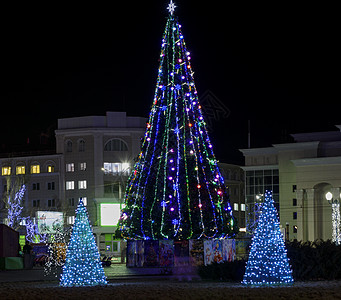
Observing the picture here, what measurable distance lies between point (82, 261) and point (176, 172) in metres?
12.0

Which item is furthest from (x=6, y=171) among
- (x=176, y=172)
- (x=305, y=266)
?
(x=305, y=266)

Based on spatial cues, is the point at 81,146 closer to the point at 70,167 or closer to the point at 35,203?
the point at 70,167

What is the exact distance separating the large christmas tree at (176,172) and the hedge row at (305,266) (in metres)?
7.47

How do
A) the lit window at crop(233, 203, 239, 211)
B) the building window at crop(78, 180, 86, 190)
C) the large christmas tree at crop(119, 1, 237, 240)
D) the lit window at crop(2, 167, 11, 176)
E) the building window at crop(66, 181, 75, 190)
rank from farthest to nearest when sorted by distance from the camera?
the lit window at crop(233, 203, 239, 211), the lit window at crop(2, 167, 11, 176), the building window at crop(66, 181, 75, 190), the building window at crop(78, 180, 86, 190), the large christmas tree at crop(119, 1, 237, 240)

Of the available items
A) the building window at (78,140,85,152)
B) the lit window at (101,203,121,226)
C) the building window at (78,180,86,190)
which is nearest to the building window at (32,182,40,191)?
the building window at (78,180,86,190)

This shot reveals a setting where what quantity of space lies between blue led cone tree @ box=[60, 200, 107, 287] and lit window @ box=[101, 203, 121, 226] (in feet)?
211

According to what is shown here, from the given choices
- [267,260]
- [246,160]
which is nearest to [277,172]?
[246,160]

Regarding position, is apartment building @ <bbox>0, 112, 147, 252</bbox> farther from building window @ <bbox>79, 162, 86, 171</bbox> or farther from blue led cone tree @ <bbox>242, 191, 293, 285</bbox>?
blue led cone tree @ <bbox>242, 191, 293, 285</bbox>

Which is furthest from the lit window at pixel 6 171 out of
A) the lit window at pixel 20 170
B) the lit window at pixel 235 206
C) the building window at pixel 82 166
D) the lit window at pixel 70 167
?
the lit window at pixel 235 206

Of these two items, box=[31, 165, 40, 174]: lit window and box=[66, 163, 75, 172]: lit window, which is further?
box=[31, 165, 40, 174]: lit window

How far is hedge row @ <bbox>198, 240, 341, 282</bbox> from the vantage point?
1196 inches

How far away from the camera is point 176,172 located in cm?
3900

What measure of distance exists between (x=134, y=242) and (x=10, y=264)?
7.27 meters

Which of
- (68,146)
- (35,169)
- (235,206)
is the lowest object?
(235,206)
